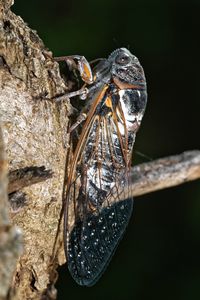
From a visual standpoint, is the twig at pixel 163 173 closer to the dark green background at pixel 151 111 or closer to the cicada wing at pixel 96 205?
the cicada wing at pixel 96 205

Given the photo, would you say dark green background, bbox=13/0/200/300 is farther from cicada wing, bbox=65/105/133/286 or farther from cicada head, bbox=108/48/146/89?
cicada wing, bbox=65/105/133/286

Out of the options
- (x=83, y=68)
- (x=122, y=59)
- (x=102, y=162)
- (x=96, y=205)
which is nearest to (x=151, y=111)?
(x=122, y=59)

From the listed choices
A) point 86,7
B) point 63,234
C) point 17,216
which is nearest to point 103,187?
point 63,234

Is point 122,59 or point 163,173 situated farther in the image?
point 122,59

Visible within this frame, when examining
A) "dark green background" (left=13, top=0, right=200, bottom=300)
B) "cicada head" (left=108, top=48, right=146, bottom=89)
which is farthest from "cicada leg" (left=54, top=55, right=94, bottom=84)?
"dark green background" (left=13, top=0, right=200, bottom=300)

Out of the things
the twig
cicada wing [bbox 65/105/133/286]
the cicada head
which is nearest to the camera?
cicada wing [bbox 65/105/133/286]

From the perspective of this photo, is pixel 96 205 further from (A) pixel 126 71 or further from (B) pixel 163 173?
(A) pixel 126 71

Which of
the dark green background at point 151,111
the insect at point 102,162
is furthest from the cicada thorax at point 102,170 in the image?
the dark green background at point 151,111

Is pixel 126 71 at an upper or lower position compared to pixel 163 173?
upper
